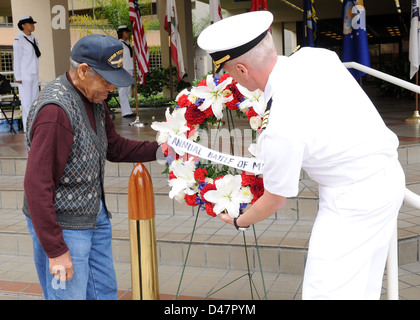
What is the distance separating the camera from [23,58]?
28.9ft

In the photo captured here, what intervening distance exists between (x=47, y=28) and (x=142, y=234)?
871 centimetres

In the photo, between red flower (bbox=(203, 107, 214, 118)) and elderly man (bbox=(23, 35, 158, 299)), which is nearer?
elderly man (bbox=(23, 35, 158, 299))

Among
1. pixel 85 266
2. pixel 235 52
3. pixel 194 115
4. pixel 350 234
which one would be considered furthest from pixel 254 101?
pixel 85 266

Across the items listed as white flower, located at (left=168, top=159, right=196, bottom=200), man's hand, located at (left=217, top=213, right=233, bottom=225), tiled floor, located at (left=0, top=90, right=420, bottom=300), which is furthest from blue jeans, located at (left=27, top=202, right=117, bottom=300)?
tiled floor, located at (left=0, top=90, right=420, bottom=300)

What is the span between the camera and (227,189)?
2432 millimetres

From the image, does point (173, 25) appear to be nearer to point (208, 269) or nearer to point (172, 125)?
point (208, 269)

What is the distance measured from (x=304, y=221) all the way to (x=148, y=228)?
2.81m

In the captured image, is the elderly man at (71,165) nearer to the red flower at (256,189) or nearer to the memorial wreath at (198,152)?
the memorial wreath at (198,152)

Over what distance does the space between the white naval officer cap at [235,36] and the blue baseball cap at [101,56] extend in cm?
54

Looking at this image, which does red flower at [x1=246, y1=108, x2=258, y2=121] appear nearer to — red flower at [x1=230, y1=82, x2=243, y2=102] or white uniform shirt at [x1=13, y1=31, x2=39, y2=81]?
red flower at [x1=230, y1=82, x2=243, y2=102]

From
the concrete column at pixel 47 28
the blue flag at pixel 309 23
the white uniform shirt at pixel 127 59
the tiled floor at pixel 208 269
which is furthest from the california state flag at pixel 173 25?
the tiled floor at pixel 208 269

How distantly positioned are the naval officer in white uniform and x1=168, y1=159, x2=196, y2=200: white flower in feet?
2.33

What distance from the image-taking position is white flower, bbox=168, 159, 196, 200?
2.55 meters

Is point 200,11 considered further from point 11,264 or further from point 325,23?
point 11,264
